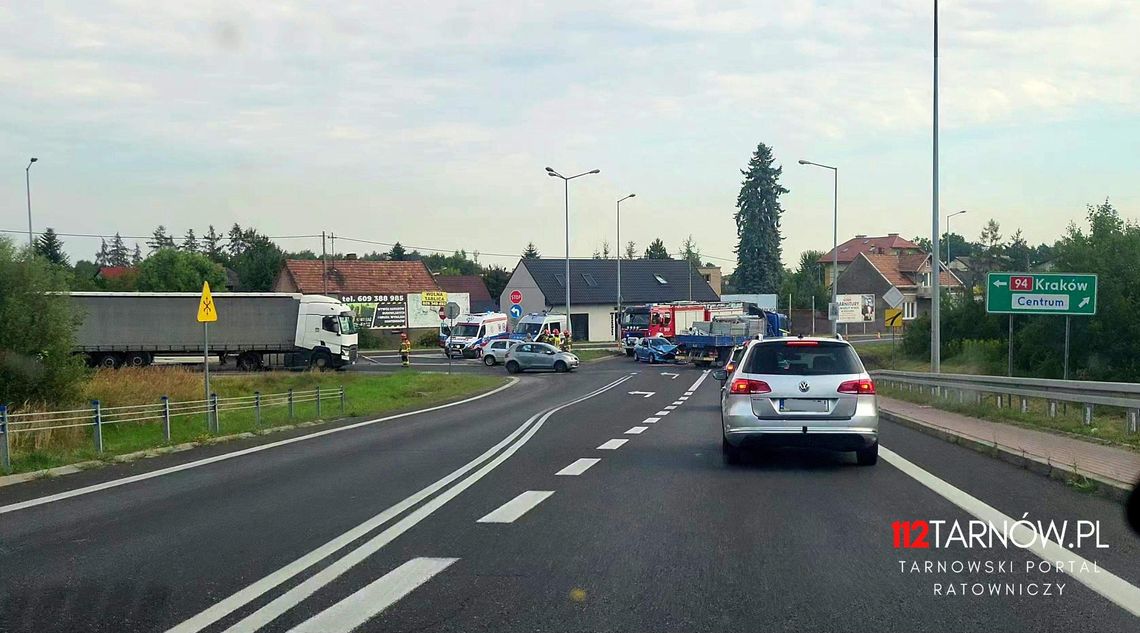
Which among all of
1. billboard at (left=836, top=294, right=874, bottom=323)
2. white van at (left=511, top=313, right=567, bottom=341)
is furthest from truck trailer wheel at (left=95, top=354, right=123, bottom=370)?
billboard at (left=836, top=294, right=874, bottom=323)

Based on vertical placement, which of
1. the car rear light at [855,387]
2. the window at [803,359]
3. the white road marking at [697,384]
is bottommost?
the white road marking at [697,384]

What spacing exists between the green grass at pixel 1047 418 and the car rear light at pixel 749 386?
4.62 m

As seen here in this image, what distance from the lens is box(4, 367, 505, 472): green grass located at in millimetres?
16141

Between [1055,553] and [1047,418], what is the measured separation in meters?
10.8

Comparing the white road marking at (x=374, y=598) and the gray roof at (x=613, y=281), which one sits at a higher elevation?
the gray roof at (x=613, y=281)

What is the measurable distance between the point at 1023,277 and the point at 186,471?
2005 cm

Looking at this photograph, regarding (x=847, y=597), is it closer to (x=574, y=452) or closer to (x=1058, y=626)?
(x=1058, y=626)

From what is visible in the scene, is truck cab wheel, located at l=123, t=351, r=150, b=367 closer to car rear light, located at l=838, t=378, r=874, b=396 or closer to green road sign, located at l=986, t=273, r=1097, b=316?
green road sign, located at l=986, t=273, r=1097, b=316

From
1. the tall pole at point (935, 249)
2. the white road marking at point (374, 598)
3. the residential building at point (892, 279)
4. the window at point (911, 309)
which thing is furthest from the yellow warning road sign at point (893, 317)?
the window at point (911, 309)

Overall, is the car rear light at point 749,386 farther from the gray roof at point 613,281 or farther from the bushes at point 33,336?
the gray roof at point 613,281

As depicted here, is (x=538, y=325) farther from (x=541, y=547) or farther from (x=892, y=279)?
(x=892, y=279)

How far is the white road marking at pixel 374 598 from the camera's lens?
5.61 metres

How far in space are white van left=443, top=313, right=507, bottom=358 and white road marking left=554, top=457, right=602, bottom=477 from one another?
43922 mm

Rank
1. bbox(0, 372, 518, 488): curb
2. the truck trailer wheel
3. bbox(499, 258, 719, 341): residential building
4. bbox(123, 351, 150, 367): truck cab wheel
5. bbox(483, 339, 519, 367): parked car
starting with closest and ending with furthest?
bbox(0, 372, 518, 488): curb, the truck trailer wheel, bbox(123, 351, 150, 367): truck cab wheel, bbox(483, 339, 519, 367): parked car, bbox(499, 258, 719, 341): residential building
